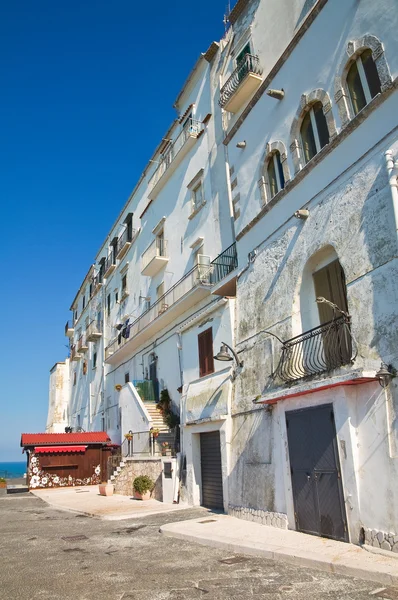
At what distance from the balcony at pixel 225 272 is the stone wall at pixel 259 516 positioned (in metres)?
6.98

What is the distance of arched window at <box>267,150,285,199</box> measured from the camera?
13.2 meters

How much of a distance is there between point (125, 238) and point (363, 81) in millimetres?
24405

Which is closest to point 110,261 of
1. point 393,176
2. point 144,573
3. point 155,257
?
point 155,257

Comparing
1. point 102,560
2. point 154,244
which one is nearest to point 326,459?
point 102,560

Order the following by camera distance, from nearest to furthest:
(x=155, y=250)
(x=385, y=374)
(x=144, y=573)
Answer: (x=144, y=573) → (x=385, y=374) → (x=155, y=250)

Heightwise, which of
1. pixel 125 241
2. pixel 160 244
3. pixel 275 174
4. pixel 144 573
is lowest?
pixel 144 573

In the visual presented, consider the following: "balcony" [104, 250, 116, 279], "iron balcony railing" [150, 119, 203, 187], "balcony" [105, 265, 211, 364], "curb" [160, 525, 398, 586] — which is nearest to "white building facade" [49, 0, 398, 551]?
"balcony" [105, 265, 211, 364]

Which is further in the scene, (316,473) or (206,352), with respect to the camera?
(206,352)

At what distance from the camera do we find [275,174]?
13461 mm

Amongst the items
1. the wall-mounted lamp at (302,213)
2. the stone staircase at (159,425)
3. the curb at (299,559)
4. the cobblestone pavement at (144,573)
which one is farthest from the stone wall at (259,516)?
the stone staircase at (159,425)

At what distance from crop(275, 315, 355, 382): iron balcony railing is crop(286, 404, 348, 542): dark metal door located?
0.96 m

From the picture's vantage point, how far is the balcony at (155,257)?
24719 mm

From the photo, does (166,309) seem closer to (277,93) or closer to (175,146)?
(175,146)

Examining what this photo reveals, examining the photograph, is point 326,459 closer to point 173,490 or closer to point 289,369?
point 289,369
